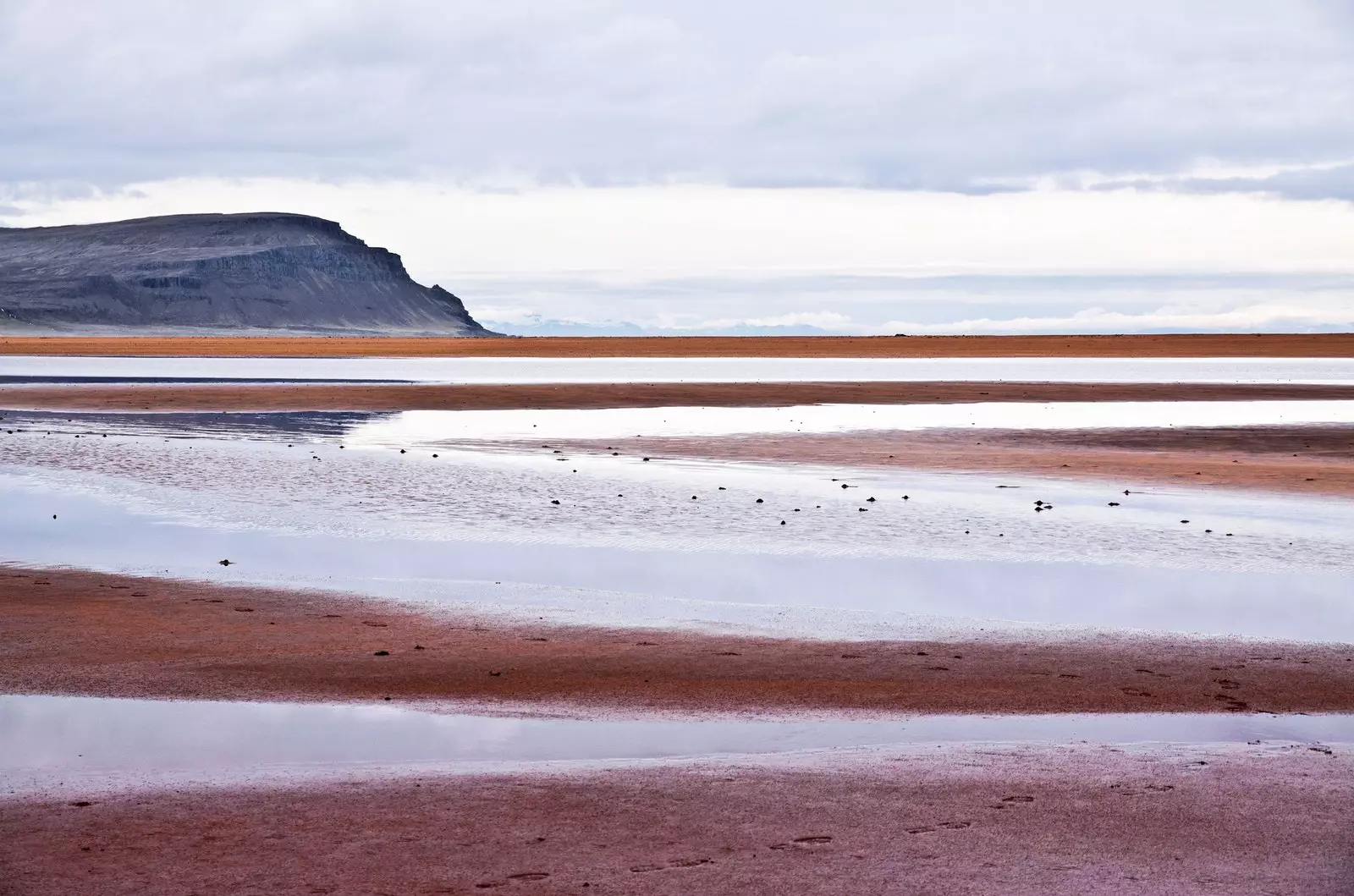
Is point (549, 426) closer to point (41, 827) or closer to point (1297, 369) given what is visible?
point (41, 827)

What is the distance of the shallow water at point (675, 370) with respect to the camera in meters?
69.1

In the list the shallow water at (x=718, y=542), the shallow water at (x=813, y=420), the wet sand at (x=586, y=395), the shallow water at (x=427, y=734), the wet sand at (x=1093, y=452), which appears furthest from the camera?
the wet sand at (x=586, y=395)

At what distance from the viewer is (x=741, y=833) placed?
27.0 ft

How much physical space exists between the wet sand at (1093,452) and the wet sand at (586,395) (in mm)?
13502

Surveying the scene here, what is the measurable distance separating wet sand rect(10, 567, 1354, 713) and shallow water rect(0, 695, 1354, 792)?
0.36m

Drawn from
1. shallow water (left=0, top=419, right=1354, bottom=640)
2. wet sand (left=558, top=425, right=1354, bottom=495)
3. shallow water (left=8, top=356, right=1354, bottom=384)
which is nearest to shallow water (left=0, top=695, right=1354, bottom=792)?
shallow water (left=0, top=419, right=1354, bottom=640)

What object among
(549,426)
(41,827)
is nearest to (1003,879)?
(41,827)

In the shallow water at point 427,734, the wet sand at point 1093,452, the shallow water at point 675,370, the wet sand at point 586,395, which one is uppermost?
the shallow water at point 675,370

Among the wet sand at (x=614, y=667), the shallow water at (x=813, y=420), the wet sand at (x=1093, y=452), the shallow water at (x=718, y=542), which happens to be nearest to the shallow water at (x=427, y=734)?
the wet sand at (x=614, y=667)

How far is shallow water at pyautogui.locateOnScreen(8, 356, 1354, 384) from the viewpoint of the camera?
227 feet

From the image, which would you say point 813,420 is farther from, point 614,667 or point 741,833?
point 741,833

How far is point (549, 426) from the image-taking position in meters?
39.9

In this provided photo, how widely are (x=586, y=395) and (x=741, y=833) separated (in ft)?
154

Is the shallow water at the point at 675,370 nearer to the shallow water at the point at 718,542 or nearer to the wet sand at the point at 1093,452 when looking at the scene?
the wet sand at the point at 1093,452
